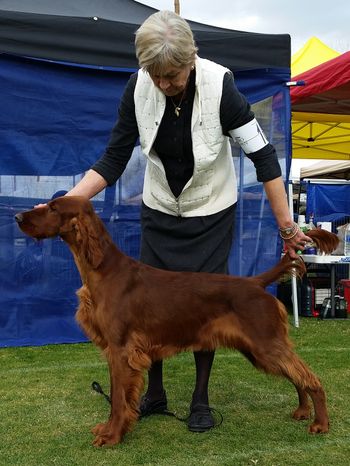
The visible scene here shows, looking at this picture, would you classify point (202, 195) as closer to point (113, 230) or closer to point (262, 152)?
point (262, 152)

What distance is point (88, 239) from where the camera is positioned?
2797 millimetres

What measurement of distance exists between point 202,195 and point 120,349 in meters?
0.89

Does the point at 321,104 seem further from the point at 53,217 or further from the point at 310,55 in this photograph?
the point at 53,217

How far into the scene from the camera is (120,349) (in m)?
2.79

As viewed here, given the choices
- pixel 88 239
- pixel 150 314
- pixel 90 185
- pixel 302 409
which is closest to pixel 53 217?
pixel 88 239

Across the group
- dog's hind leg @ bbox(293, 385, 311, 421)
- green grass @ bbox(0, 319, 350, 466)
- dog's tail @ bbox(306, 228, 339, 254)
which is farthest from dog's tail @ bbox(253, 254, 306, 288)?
green grass @ bbox(0, 319, 350, 466)

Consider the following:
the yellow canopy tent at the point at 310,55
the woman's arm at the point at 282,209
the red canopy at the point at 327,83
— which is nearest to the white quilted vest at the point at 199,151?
the woman's arm at the point at 282,209

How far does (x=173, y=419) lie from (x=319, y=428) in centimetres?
78

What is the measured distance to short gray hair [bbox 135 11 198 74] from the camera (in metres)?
2.54

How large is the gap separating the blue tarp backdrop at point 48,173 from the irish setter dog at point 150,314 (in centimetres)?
226

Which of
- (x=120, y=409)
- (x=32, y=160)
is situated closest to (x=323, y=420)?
(x=120, y=409)

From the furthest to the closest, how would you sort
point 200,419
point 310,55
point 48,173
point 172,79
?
point 310,55, point 48,173, point 200,419, point 172,79

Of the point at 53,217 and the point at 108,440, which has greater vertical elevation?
the point at 53,217

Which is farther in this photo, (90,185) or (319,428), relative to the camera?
(90,185)
